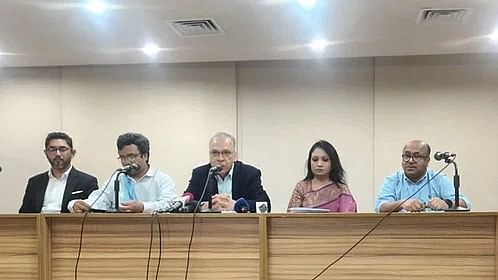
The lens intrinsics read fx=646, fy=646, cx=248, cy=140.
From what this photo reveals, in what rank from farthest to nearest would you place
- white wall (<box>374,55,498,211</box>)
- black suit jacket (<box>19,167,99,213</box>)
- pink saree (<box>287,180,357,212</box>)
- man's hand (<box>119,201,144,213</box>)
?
white wall (<box>374,55,498,211</box>), black suit jacket (<box>19,167,99,213</box>), pink saree (<box>287,180,357,212</box>), man's hand (<box>119,201,144,213</box>)

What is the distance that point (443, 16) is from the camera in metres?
3.71

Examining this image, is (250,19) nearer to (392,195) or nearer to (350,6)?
(350,6)

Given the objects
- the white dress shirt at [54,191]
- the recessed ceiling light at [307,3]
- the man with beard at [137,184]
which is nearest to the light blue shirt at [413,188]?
the recessed ceiling light at [307,3]

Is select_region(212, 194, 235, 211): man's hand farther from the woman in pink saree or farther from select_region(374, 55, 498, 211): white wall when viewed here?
select_region(374, 55, 498, 211): white wall

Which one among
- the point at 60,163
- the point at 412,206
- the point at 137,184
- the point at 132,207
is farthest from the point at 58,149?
the point at 412,206

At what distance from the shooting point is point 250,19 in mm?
3771

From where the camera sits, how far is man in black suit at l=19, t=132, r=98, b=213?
371cm

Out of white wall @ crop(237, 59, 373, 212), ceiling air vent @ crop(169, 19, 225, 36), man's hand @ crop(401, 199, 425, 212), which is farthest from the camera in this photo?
white wall @ crop(237, 59, 373, 212)

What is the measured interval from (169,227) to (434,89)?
2770 mm

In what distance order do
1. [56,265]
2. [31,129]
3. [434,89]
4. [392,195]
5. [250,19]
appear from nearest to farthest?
[56,265] → [392,195] → [250,19] → [434,89] → [31,129]

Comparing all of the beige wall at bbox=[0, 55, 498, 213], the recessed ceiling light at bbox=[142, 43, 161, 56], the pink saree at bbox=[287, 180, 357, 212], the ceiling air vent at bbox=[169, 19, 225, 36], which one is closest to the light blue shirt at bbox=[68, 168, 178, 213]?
the pink saree at bbox=[287, 180, 357, 212]

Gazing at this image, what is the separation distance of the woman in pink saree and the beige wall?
1534mm

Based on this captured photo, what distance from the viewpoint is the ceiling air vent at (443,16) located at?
141 inches

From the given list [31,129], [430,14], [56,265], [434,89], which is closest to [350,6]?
[430,14]
